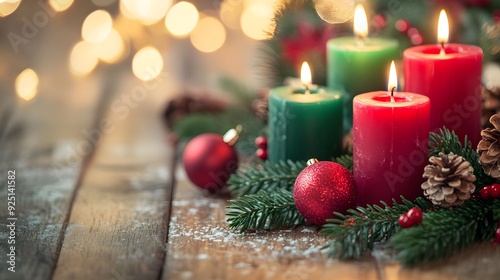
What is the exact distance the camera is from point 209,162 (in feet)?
4.49

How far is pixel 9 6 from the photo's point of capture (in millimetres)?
2537

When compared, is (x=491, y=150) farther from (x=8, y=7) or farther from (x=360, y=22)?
(x=8, y=7)

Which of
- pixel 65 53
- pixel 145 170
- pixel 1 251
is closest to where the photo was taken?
pixel 1 251

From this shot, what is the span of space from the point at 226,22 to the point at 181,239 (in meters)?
1.52

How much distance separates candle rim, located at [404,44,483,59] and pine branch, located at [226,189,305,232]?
0.31 meters

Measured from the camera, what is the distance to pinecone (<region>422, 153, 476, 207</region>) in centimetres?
107

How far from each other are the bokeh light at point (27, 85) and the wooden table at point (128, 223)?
13cm

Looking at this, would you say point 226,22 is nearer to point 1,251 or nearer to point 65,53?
point 65,53

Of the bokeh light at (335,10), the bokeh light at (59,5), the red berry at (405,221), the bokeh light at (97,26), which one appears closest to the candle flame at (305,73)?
the red berry at (405,221)

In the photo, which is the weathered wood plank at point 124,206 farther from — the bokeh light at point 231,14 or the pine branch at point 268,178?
the bokeh light at point 231,14

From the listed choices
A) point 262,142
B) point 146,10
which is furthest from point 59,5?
point 262,142

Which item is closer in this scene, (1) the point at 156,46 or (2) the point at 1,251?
(2) the point at 1,251

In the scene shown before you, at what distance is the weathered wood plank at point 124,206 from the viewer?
1.09m

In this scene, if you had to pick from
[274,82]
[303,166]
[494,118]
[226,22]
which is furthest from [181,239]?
[226,22]
